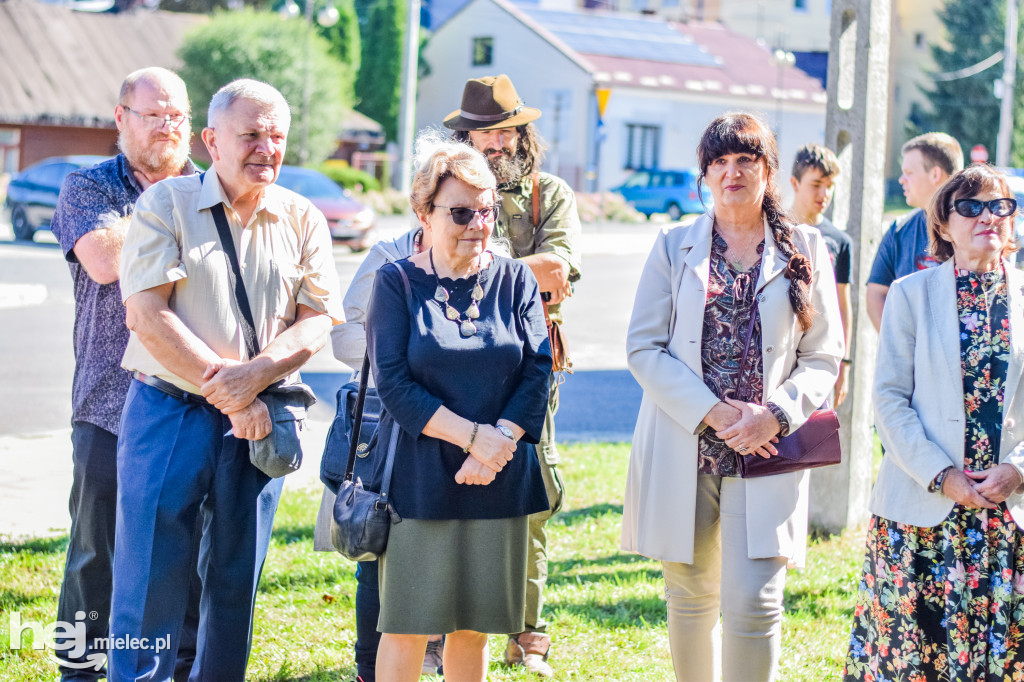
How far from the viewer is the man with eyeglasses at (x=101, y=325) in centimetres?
393

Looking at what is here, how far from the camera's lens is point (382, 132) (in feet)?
153

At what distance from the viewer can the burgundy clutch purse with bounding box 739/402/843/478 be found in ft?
12.2

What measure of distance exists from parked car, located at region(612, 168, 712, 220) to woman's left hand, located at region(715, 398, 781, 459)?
3448 cm

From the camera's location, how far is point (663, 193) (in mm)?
38344

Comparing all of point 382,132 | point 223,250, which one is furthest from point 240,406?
point 382,132

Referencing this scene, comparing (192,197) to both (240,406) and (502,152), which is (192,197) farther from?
(502,152)

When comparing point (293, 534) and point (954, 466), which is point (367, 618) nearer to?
point (954, 466)

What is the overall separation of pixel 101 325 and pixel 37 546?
2.44 meters

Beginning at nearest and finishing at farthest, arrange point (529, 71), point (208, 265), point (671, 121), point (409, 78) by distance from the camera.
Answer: point (208, 265) → point (409, 78) → point (529, 71) → point (671, 121)

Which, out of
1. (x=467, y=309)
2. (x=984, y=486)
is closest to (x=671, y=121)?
(x=984, y=486)

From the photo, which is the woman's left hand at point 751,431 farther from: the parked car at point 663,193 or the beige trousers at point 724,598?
the parked car at point 663,193

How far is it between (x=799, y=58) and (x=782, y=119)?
1118 cm

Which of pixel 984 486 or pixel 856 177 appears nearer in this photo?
pixel 984 486

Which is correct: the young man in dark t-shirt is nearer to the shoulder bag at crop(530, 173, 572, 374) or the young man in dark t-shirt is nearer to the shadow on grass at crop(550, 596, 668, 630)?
the shadow on grass at crop(550, 596, 668, 630)
